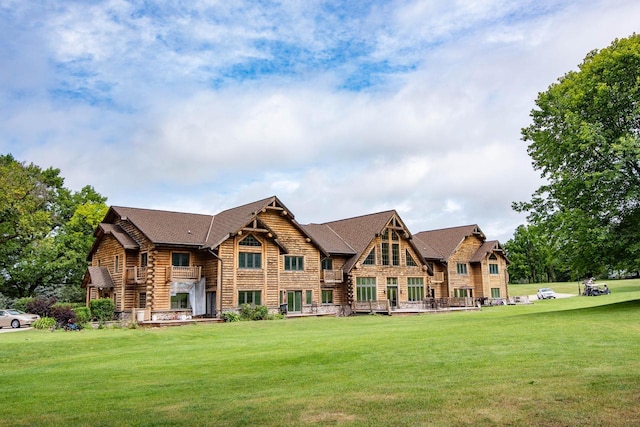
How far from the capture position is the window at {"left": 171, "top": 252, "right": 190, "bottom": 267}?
3972 centimetres

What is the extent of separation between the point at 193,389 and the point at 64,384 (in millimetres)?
4003

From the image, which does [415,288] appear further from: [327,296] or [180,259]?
[180,259]

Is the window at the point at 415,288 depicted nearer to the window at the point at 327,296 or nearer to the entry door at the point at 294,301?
the window at the point at 327,296

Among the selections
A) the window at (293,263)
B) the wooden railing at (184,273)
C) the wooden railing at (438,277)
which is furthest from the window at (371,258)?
the wooden railing at (184,273)

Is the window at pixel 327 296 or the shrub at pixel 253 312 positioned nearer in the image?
the shrub at pixel 253 312

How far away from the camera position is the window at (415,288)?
52.6 metres

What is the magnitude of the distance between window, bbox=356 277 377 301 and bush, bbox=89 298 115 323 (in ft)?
67.8

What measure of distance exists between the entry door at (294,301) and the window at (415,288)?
12.8 metres

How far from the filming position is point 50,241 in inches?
1834

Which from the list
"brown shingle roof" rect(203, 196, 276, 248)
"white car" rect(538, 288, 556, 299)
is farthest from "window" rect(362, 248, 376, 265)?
"white car" rect(538, 288, 556, 299)

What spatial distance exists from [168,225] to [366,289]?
18311mm

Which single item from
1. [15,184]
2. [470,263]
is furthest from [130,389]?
[470,263]

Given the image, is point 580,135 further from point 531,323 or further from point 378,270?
point 378,270

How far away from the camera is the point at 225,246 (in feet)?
131
